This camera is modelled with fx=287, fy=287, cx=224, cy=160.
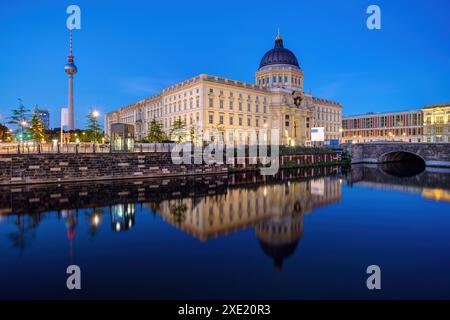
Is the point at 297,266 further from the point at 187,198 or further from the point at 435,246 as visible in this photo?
the point at 187,198

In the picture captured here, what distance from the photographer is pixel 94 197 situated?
22.0 meters

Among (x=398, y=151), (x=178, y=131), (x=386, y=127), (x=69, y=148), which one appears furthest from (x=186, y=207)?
(x=386, y=127)

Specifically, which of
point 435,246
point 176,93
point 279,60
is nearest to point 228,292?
point 435,246

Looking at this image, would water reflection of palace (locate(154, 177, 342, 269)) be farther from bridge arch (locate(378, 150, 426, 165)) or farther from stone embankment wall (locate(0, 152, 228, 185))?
bridge arch (locate(378, 150, 426, 165))

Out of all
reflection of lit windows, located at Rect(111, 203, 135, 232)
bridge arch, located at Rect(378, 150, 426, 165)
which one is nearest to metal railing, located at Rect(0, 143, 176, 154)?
reflection of lit windows, located at Rect(111, 203, 135, 232)

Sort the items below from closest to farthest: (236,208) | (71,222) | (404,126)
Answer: (71,222) < (236,208) < (404,126)

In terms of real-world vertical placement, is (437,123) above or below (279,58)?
below

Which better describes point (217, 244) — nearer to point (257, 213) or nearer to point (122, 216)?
point (257, 213)

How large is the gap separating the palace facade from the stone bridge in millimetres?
16707

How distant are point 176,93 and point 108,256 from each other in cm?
6680

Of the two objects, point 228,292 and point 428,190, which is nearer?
point 228,292

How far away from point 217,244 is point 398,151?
228 ft

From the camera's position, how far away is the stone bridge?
61.7 metres

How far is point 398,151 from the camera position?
67.8 meters
